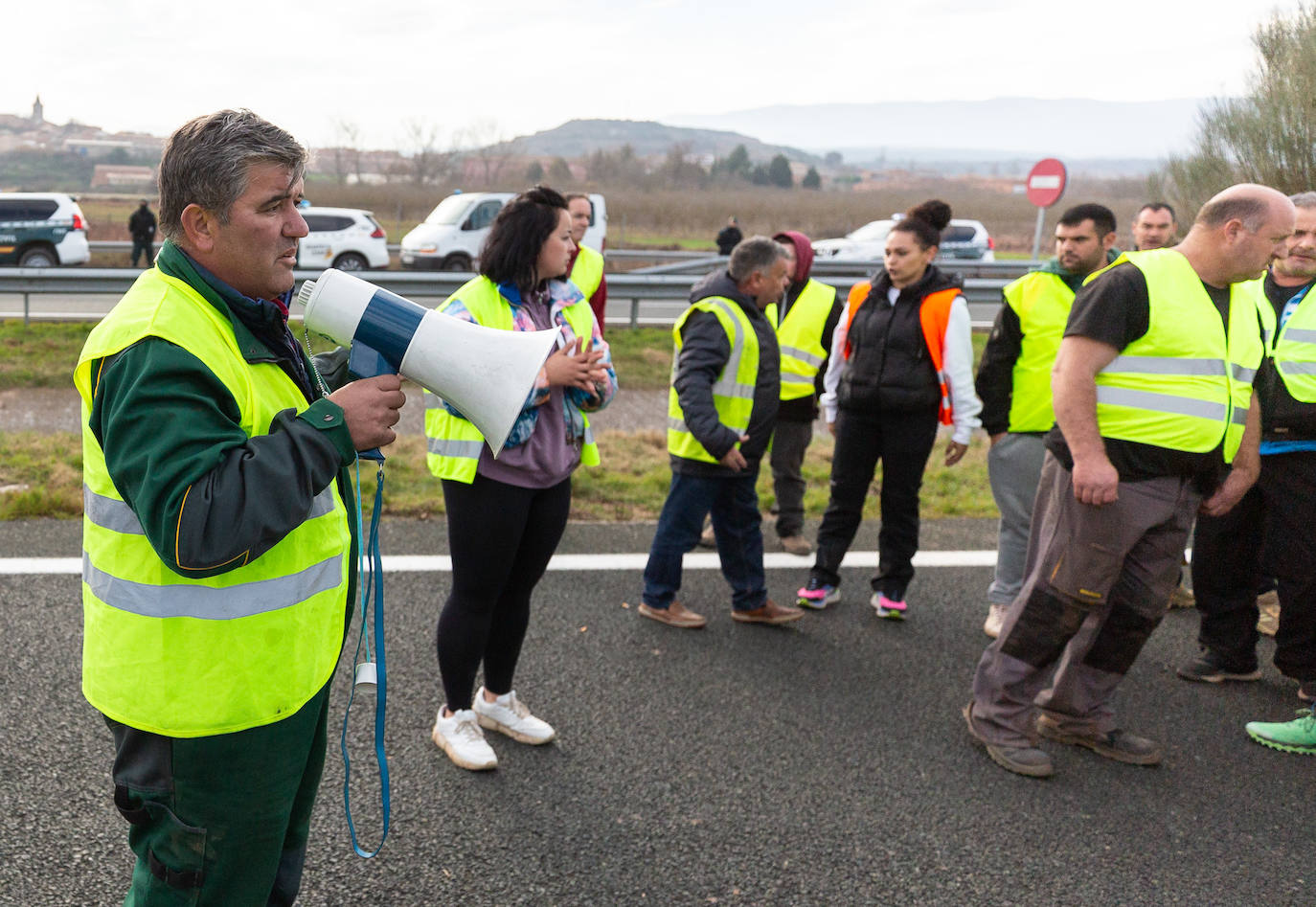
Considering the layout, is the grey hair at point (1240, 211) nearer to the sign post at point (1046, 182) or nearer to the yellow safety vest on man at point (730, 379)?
the yellow safety vest on man at point (730, 379)

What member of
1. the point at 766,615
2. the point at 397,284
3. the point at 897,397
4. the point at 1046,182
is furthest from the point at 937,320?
the point at 1046,182

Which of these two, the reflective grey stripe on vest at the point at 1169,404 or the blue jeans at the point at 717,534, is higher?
the reflective grey stripe on vest at the point at 1169,404

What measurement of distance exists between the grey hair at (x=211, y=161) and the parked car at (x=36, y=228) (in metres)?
21.2

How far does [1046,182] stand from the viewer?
1770cm

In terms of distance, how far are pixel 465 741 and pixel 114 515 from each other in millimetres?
1918

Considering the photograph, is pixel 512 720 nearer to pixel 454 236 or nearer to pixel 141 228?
pixel 454 236

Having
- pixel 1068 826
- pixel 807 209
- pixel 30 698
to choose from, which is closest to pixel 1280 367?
pixel 1068 826

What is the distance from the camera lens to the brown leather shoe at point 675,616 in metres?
4.71

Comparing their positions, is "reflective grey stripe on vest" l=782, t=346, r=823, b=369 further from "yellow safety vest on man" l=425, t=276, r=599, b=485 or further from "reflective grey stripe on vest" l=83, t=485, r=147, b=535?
"reflective grey stripe on vest" l=83, t=485, r=147, b=535

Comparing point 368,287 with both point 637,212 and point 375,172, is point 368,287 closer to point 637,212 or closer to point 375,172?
point 637,212

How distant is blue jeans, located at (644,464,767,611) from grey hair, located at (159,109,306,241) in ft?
10.2

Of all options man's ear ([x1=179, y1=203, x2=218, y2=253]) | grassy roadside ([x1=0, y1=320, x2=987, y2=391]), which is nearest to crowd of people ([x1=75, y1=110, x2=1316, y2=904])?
man's ear ([x1=179, y1=203, x2=218, y2=253])

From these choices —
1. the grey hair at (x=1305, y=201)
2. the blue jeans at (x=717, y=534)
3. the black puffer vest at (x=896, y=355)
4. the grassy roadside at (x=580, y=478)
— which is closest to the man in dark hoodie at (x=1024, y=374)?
the black puffer vest at (x=896, y=355)

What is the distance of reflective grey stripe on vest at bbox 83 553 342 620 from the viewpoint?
184 centimetres
